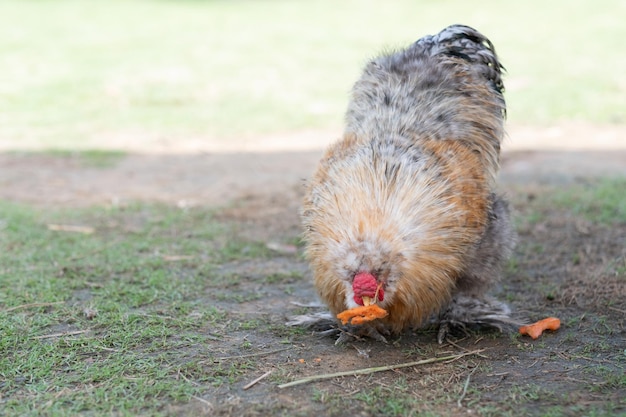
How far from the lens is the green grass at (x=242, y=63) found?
12.0 meters

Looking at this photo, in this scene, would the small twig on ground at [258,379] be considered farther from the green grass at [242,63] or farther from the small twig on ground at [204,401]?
the green grass at [242,63]

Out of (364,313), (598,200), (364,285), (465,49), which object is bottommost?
(364,313)

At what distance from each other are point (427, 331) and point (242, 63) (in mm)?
12730

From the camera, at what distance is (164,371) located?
12.3ft

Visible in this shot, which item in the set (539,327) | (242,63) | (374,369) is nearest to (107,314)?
(374,369)

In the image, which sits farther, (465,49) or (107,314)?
(465,49)

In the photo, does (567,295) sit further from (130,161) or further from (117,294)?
(130,161)

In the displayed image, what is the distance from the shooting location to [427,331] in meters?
4.43

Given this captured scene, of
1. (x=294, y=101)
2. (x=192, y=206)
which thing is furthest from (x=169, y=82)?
(x=192, y=206)

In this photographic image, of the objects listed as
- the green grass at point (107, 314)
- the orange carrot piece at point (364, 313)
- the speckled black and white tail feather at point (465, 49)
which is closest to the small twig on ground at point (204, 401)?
the green grass at point (107, 314)

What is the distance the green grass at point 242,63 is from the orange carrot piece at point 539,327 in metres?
7.64

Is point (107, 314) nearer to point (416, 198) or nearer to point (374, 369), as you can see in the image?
point (374, 369)

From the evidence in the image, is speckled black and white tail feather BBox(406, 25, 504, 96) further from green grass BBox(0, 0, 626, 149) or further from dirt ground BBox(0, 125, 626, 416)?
green grass BBox(0, 0, 626, 149)

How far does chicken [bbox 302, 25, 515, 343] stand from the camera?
145 inches
